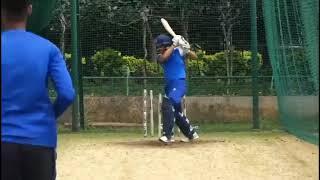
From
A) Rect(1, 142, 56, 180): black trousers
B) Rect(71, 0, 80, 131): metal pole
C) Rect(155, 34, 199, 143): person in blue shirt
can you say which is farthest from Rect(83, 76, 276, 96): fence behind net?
Rect(1, 142, 56, 180): black trousers

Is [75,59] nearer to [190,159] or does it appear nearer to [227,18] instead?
[227,18]

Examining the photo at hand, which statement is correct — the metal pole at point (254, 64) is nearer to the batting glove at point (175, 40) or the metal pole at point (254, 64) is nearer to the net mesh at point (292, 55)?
the net mesh at point (292, 55)

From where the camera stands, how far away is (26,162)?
378 cm

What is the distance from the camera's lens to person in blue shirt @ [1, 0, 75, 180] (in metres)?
3.66

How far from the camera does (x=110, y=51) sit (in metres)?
13.8

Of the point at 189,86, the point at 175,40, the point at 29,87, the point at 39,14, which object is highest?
the point at 39,14

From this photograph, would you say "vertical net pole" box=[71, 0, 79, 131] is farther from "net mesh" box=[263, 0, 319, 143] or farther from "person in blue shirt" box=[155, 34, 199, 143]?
"net mesh" box=[263, 0, 319, 143]

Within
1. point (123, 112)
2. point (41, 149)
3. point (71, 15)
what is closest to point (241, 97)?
point (123, 112)

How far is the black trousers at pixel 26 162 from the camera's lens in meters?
3.69

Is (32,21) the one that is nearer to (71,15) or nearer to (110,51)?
(71,15)

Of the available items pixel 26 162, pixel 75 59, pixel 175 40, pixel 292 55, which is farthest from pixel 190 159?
pixel 75 59

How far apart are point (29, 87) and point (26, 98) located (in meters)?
0.06

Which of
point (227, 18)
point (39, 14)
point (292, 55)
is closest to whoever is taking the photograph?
point (292, 55)

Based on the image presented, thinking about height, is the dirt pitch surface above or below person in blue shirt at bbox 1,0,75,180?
below
